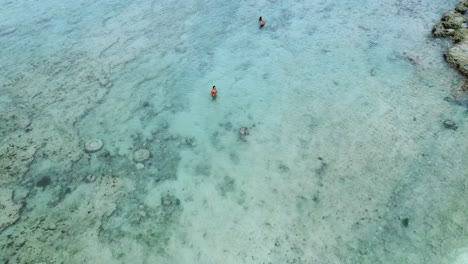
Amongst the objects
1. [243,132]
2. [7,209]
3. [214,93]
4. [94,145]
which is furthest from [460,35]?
[7,209]

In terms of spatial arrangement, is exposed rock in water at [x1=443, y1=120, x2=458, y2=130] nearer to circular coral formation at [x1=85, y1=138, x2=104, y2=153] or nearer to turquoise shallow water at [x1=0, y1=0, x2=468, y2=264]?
turquoise shallow water at [x1=0, y1=0, x2=468, y2=264]

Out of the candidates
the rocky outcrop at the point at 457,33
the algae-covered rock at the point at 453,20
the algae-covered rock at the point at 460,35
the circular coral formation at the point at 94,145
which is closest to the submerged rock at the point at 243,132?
the circular coral formation at the point at 94,145

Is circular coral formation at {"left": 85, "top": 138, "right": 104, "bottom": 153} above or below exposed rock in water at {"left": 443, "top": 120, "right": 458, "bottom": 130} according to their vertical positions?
below

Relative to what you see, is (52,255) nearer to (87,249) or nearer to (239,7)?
(87,249)

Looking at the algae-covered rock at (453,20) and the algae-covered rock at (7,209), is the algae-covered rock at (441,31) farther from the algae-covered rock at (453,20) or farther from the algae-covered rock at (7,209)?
the algae-covered rock at (7,209)

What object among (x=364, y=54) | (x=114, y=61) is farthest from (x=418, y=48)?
(x=114, y=61)

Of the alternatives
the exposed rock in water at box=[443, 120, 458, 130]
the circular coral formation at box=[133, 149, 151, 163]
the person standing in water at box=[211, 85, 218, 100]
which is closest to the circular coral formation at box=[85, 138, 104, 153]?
the circular coral formation at box=[133, 149, 151, 163]

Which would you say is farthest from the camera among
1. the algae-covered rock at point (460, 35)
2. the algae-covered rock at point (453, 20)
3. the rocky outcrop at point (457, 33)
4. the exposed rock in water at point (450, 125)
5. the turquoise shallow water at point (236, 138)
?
the algae-covered rock at point (453, 20)
